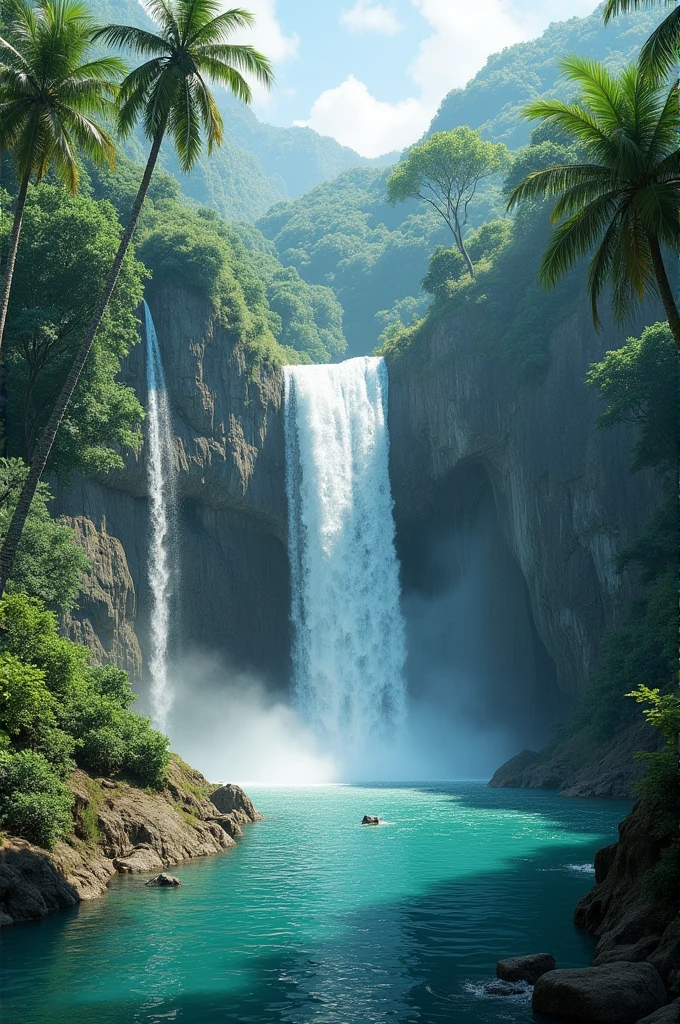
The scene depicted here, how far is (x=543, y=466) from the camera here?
163ft

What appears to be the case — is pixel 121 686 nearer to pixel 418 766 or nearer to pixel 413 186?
pixel 418 766

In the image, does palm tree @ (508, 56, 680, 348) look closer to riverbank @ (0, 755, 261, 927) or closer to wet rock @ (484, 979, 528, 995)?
wet rock @ (484, 979, 528, 995)

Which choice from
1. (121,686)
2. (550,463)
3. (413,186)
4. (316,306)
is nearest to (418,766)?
(550,463)

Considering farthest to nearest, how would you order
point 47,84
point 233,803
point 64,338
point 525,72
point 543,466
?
1. point 525,72
2. point 543,466
3. point 64,338
4. point 233,803
5. point 47,84

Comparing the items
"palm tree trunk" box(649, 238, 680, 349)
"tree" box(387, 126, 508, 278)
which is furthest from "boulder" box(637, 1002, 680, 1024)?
"tree" box(387, 126, 508, 278)

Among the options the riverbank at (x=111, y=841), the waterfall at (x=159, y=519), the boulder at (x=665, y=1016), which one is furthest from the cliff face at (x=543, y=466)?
the boulder at (x=665, y=1016)

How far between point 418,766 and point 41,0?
40081mm

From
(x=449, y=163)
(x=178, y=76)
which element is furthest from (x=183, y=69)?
(x=449, y=163)

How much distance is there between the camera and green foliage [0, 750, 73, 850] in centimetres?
1962

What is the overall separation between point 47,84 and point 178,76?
10.6 feet

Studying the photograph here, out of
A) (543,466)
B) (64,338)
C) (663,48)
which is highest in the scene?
(543,466)

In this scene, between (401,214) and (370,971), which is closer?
(370,971)

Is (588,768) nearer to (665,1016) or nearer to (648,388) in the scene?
(648,388)

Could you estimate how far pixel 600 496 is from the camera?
46031 mm
